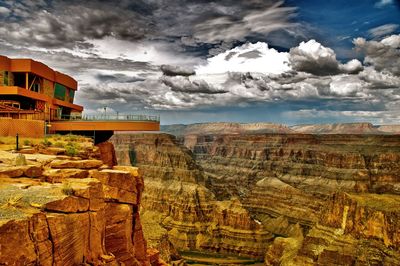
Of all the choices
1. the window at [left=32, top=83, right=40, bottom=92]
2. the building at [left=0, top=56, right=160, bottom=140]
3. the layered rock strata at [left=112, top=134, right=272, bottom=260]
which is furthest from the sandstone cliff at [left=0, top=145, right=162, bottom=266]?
the layered rock strata at [left=112, top=134, right=272, bottom=260]

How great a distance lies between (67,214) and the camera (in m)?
13.6

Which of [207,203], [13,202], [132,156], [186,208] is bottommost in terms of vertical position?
[186,208]

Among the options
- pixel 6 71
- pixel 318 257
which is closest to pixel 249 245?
pixel 318 257

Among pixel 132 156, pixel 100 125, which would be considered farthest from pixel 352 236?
pixel 132 156

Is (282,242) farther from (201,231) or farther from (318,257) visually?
(201,231)

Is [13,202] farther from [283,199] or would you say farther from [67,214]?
[283,199]

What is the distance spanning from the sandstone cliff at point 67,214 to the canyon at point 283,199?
126 ft

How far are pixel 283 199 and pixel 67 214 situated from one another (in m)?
113

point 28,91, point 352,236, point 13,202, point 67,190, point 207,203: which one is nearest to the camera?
point 13,202

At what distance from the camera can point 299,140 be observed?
15975 centimetres

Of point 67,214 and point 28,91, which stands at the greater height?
point 28,91

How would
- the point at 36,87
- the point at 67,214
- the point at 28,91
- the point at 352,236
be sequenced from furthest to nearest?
the point at 352,236
the point at 36,87
the point at 28,91
the point at 67,214

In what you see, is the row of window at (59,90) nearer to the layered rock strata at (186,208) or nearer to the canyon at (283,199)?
the canyon at (283,199)

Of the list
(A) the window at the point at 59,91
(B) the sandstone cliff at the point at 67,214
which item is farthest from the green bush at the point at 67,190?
(A) the window at the point at 59,91
